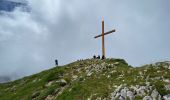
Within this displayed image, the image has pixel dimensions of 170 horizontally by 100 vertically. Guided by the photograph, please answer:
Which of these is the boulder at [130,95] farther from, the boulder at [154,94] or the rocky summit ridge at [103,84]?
the boulder at [154,94]

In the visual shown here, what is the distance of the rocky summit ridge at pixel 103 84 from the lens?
35.3 meters

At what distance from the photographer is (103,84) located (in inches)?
1716

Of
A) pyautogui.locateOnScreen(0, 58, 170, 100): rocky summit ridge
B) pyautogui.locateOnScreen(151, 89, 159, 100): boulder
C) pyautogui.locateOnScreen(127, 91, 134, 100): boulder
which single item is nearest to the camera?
pyautogui.locateOnScreen(151, 89, 159, 100): boulder

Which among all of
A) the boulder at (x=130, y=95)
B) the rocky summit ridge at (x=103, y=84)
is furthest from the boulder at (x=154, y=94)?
the boulder at (x=130, y=95)

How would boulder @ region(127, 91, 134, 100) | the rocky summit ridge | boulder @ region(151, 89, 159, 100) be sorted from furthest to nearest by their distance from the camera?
1. the rocky summit ridge
2. boulder @ region(127, 91, 134, 100)
3. boulder @ region(151, 89, 159, 100)

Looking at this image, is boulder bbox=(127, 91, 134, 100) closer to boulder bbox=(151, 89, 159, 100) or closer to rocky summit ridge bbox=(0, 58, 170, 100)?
rocky summit ridge bbox=(0, 58, 170, 100)

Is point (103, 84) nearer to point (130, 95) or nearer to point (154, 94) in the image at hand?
point (130, 95)

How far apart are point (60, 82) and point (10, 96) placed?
1195 cm

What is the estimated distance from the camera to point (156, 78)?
124ft

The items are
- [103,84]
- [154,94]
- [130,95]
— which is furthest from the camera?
[103,84]

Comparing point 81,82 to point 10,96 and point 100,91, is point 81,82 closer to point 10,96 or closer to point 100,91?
point 100,91

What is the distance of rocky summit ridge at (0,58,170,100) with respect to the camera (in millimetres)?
35344

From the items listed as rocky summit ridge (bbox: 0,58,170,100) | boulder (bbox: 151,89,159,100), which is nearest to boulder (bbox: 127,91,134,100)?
rocky summit ridge (bbox: 0,58,170,100)

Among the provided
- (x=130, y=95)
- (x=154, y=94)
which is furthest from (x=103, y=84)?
(x=154, y=94)
